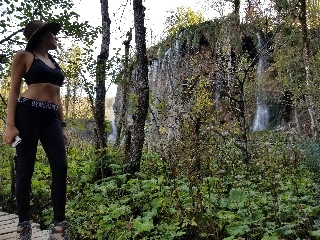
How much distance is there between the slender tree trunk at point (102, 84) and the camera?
7.18 metres

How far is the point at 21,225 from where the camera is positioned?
2797 millimetres

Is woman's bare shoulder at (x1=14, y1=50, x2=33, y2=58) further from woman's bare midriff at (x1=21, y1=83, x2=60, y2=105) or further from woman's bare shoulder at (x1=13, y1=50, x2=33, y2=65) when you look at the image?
woman's bare midriff at (x1=21, y1=83, x2=60, y2=105)

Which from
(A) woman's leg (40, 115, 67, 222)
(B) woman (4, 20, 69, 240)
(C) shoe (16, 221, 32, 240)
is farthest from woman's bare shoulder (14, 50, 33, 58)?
(C) shoe (16, 221, 32, 240)

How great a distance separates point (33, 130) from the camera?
280 cm

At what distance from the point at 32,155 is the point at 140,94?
386 cm

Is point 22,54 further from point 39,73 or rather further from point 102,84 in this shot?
point 102,84

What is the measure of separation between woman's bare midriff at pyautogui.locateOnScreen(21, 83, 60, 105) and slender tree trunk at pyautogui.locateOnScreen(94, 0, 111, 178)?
3618 mm

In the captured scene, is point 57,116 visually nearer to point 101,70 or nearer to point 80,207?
point 80,207

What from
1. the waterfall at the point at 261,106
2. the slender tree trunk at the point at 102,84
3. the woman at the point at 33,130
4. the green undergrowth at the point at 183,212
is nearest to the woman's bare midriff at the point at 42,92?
the woman at the point at 33,130

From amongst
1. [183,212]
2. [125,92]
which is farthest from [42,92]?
[125,92]

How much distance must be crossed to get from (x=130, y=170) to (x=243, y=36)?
21763 mm

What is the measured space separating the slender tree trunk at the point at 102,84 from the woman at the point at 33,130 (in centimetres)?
363

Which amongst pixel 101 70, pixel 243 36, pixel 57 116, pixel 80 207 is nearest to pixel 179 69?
pixel 243 36

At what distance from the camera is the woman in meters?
2.78
